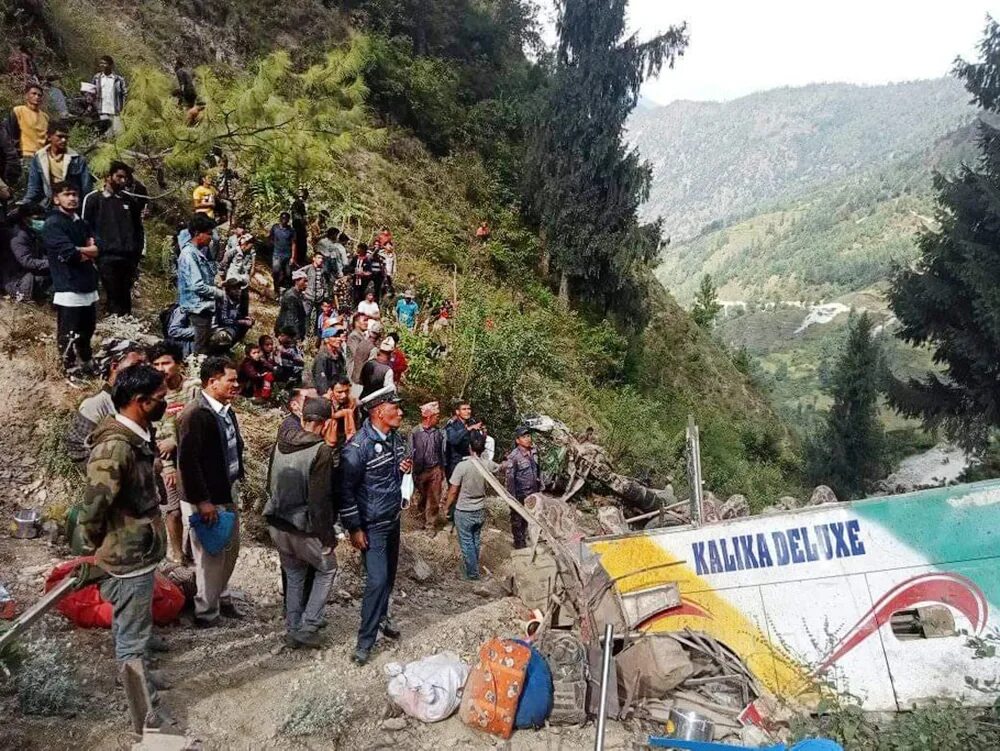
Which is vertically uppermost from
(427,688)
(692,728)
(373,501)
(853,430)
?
(373,501)

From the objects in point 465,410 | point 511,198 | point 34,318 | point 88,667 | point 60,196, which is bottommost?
point 88,667

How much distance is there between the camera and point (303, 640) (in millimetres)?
4566

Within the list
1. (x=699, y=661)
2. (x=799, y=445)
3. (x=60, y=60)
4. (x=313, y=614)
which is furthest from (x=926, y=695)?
(x=799, y=445)

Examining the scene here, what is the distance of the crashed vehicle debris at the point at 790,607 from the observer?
14.8 ft

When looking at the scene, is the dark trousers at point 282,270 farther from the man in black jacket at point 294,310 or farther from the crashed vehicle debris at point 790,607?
the crashed vehicle debris at point 790,607

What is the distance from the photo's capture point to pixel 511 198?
80.4 ft

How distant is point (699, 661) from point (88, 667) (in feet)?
12.7

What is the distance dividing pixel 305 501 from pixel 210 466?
600 millimetres

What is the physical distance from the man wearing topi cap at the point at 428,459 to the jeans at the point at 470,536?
3.16 feet

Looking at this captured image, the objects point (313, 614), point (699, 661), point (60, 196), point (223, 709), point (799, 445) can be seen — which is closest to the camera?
point (223, 709)

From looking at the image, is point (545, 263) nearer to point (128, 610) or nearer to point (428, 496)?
point (428, 496)

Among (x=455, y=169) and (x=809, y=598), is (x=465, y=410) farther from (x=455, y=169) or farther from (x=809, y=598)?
(x=455, y=169)

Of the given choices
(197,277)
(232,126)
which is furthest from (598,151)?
(197,277)

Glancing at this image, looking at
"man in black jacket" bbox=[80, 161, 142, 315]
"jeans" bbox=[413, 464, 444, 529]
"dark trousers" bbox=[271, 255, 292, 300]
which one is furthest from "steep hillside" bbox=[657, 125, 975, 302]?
"man in black jacket" bbox=[80, 161, 142, 315]
